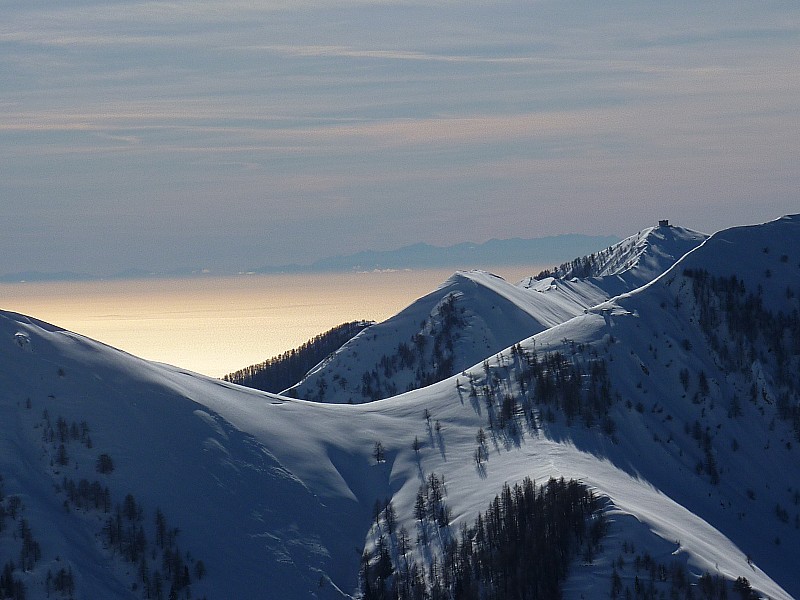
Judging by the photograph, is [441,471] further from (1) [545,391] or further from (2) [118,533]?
(2) [118,533]

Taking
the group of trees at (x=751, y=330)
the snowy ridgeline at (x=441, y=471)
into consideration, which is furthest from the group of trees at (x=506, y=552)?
the group of trees at (x=751, y=330)

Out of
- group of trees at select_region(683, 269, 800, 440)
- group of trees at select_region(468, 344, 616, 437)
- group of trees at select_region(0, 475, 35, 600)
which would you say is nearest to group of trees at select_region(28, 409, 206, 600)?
group of trees at select_region(0, 475, 35, 600)

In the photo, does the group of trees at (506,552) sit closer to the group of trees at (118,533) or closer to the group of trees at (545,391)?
the group of trees at (118,533)

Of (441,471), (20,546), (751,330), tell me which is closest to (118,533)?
(20,546)

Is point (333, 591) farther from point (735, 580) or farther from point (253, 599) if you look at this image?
point (735, 580)

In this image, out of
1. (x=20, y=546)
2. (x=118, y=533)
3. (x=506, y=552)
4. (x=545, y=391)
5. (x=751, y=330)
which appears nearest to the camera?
(x=20, y=546)

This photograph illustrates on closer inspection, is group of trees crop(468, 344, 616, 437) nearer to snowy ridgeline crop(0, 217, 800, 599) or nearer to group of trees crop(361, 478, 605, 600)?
snowy ridgeline crop(0, 217, 800, 599)
